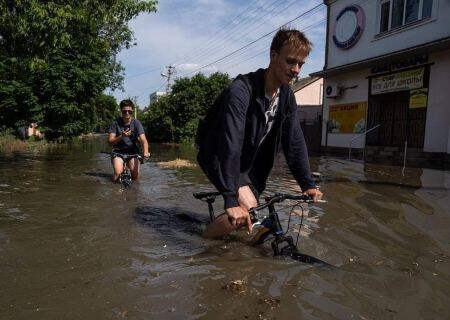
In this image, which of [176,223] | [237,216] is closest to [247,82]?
[237,216]

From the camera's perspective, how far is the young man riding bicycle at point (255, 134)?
3346mm

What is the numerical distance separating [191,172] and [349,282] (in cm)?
867

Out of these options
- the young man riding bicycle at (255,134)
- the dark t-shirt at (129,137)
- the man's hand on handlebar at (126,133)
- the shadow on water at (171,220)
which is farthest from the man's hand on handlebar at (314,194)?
the dark t-shirt at (129,137)

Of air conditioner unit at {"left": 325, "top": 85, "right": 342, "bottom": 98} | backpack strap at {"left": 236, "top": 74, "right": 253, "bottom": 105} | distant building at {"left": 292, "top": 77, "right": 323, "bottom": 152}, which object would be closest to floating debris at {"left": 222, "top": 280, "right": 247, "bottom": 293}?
backpack strap at {"left": 236, "top": 74, "right": 253, "bottom": 105}

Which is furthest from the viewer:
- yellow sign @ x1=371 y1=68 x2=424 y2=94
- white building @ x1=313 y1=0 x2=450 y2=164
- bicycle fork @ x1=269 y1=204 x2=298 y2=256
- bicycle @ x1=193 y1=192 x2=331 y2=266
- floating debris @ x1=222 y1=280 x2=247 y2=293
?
yellow sign @ x1=371 y1=68 x2=424 y2=94

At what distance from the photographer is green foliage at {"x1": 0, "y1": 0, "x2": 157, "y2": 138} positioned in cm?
919

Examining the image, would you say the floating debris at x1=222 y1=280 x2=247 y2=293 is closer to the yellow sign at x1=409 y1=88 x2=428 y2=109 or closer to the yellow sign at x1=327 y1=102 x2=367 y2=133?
the yellow sign at x1=409 y1=88 x2=428 y2=109

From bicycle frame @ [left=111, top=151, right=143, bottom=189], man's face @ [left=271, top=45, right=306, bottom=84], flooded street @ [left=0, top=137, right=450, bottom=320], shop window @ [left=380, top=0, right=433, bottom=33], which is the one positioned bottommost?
flooded street @ [left=0, top=137, right=450, bottom=320]

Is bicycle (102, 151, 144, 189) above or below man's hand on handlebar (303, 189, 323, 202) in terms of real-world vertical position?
below

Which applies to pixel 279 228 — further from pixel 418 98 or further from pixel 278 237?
pixel 418 98

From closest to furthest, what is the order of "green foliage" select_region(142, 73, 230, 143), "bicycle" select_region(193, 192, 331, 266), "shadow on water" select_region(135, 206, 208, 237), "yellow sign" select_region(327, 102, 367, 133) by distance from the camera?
"bicycle" select_region(193, 192, 331, 266) → "shadow on water" select_region(135, 206, 208, 237) → "yellow sign" select_region(327, 102, 367, 133) → "green foliage" select_region(142, 73, 230, 143)

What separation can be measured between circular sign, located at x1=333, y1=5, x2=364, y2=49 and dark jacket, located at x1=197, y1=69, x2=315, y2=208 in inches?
648

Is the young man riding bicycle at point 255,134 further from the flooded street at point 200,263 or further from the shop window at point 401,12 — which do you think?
the shop window at point 401,12

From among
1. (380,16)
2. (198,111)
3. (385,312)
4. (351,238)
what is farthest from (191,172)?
(198,111)
